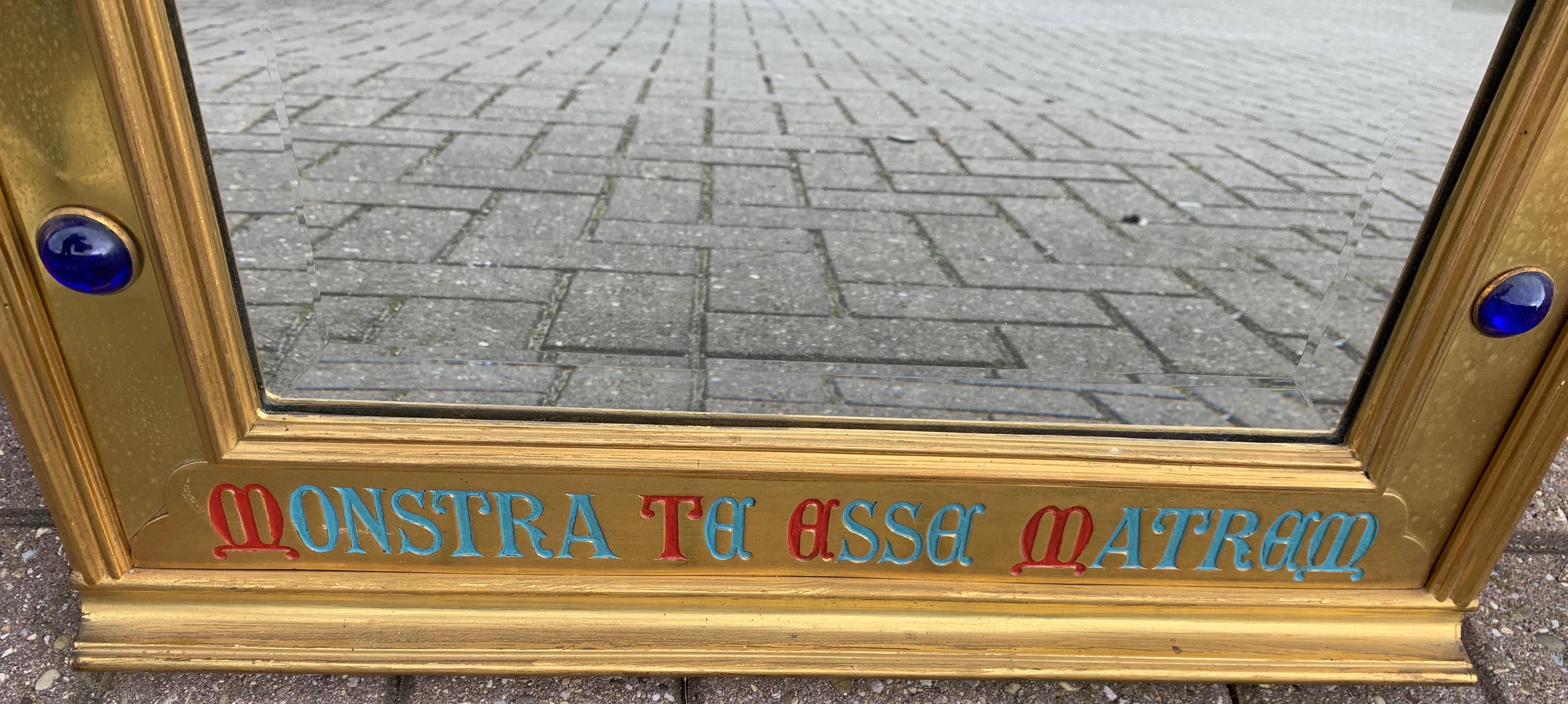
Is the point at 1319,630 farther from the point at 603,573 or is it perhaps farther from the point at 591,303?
the point at 591,303

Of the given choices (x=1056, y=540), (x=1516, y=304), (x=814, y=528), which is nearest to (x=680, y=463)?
(x=814, y=528)

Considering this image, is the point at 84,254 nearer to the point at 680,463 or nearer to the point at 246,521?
the point at 246,521

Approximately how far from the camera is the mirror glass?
2.95ft

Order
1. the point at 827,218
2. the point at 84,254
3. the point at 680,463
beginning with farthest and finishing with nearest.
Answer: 1. the point at 827,218
2. the point at 680,463
3. the point at 84,254

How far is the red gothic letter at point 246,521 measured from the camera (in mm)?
909

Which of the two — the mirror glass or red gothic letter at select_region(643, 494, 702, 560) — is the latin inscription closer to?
red gothic letter at select_region(643, 494, 702, 560)

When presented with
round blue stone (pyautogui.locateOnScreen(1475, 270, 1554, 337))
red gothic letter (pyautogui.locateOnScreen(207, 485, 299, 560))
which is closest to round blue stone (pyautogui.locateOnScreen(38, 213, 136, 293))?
red gothic letter (pyautogui.locateOnScreen(207, 485, 299, 560))

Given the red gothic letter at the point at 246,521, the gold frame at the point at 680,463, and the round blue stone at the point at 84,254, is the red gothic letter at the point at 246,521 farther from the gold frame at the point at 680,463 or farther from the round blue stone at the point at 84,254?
the round blue stone at the point at 84,254

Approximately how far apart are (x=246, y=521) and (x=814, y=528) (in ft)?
1.93

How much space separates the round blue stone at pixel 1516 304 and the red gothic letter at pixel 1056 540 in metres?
0.40

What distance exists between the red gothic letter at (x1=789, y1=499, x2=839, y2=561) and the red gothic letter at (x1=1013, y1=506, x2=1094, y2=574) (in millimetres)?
212

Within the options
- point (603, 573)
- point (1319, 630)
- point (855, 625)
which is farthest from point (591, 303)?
point (1319, 630)

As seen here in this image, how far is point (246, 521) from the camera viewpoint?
93cm

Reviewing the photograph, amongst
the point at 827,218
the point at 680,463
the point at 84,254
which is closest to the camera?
the point at 84,254
